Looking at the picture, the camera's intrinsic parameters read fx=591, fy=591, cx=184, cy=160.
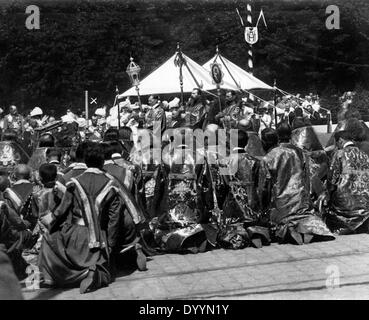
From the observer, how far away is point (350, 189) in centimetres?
805

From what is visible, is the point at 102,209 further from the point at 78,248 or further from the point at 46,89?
the point at 46,89

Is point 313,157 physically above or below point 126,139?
below

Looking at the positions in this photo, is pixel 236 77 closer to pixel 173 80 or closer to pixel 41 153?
pixel 173 80

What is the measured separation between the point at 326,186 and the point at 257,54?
22.6 metres

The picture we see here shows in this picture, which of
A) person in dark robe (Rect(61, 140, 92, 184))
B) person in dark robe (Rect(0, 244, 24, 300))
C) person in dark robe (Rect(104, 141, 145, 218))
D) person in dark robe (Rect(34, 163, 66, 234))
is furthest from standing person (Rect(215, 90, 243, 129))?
person in dark robe (Rect(0, 244, 24, 300))

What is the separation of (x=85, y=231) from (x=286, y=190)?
2.97 m

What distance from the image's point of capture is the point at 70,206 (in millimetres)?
6113

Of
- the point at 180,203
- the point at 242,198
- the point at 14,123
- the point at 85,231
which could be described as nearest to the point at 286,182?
the point at 242,198

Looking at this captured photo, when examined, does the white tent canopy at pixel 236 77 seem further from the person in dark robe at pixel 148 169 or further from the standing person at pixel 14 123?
the person in dark robe at pixel 148 169

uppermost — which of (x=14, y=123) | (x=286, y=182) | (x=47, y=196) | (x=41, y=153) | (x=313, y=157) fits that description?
(x=14, y=123)

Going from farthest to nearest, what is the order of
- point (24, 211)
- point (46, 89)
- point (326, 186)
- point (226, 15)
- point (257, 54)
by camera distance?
point (257, 54) < point (226, 15) < point (46, 89) < point (326, 186) < point (24, 211)
